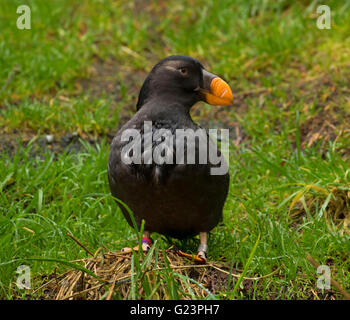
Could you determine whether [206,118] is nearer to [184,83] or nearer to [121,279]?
[184,83]

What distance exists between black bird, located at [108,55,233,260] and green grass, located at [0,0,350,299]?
0.22m

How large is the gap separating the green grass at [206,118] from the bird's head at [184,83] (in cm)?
71

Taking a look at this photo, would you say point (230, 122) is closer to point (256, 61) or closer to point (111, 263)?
point (256, 61)

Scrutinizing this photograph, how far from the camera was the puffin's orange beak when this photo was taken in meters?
3.24

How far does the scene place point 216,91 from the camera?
10.7 ft

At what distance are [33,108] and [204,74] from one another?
2152 millimetres

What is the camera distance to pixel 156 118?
3.12 meters

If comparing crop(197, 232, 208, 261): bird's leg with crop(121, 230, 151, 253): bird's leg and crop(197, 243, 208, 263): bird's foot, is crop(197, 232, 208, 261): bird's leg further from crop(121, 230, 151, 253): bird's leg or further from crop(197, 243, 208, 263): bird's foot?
crop(121, 230, 151, 253): bird's leg

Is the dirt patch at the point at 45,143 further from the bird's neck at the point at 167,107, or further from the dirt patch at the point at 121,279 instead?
the dirt patch at the point at 121,279

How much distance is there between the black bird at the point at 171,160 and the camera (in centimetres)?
295

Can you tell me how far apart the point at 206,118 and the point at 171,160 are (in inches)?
102

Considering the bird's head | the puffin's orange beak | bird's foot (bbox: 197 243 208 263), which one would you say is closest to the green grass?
bird's foot (bbox: 197 243 208 263)

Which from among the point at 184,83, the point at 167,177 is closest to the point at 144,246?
the point at 167,177
